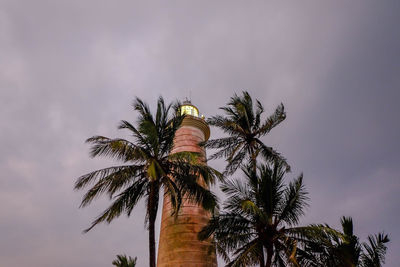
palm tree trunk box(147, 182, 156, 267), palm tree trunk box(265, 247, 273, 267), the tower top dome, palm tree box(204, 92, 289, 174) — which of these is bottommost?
palm tree trunk box(265, 247, 273, 267)

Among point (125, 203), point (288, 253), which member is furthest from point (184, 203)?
point (288, 253)

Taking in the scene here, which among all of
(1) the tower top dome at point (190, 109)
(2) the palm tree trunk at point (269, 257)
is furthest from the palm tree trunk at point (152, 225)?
(1) the tower top dome at point (190, 109)

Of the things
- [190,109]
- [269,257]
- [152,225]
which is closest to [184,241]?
[152,225]

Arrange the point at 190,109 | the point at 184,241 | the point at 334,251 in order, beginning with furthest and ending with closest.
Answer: the point at 190,109 → the point at 184,241 → the point at 334,251

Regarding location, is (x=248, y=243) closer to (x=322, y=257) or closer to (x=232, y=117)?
(x=322, y=257)

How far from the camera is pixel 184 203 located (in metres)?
17.1

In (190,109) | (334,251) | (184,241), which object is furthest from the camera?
(190,109)

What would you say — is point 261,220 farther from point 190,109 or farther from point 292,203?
point 190,109

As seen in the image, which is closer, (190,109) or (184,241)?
(184,241)

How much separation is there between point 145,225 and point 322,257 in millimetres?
7731

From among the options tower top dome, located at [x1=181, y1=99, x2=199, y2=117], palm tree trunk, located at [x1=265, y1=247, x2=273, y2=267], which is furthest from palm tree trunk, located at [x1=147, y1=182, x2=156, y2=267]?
tower top dome, located at [x1=181, y1=99, x2=199, y2=117]

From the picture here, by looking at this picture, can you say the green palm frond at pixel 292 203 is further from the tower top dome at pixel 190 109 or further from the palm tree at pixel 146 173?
the tower top dome at pixel 190 109

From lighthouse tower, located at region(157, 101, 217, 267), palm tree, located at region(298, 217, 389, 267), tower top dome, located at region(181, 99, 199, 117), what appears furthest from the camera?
tower top dome, located at region(181, 99, 199, 117)

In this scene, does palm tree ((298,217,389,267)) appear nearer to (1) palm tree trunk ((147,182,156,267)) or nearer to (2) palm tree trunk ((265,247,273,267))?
(2) palm tree trunk ((265,247,273,267))
